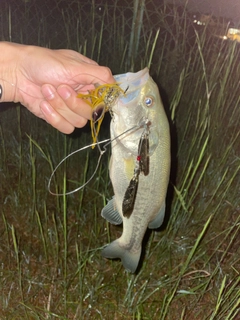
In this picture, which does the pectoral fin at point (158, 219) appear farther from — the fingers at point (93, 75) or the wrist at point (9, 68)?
the wrist at point (9, 68)

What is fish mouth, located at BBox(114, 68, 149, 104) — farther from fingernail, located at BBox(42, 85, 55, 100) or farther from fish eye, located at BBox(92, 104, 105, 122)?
fingernail, located at BBox(42, 85, 55, 100)

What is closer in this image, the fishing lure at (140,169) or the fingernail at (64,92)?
the fishing lure at (140,169)

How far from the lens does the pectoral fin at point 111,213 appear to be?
3.76ft

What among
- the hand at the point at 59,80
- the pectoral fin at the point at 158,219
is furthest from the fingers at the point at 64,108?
the pectoral fin at the point at 158,219

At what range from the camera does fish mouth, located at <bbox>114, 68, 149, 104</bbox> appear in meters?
1.04

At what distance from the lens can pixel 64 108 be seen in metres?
1.30

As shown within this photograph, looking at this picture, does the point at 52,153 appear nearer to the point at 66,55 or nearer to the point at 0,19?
the point at 66,55

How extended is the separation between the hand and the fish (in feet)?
0.33

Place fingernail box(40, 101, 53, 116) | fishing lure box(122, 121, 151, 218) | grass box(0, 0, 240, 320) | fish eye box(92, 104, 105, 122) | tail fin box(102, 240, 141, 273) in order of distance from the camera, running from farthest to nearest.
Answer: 1. grass box(0, 0, 240, 320)
2. fingernail box(40, 101, 53, 116)
3. tail fin box(102, 240, 141, 273)
4. fish eye box(92, 104, 105, 122)
5. fishing lure box(122, 121, 151, 218)

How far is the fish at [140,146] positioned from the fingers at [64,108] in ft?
0.62

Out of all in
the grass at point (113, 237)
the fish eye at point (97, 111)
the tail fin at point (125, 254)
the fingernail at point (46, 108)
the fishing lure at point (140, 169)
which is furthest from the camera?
the grass at point (113, 237)

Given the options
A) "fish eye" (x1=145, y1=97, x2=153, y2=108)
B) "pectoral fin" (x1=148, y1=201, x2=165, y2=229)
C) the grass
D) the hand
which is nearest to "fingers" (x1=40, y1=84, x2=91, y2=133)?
the hand

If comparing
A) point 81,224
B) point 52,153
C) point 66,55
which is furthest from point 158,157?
point 52,153

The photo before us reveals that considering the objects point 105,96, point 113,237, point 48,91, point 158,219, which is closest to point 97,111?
point 105,96
